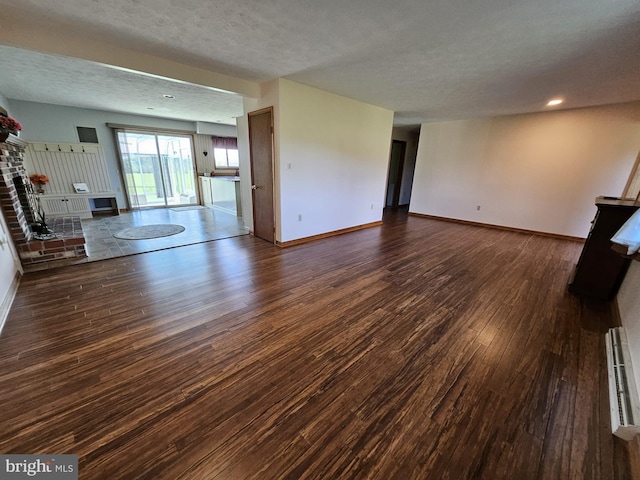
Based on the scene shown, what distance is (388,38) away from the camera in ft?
7.53

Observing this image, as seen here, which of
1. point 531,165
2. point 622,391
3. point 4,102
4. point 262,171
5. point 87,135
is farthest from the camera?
point 87,135

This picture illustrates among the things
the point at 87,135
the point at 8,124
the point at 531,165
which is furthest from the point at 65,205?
the point at 531,165

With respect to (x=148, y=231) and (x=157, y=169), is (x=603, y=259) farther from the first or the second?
(x=157, y=169)

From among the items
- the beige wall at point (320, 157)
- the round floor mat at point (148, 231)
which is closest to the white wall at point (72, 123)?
the round floor mat at point (148, 231)

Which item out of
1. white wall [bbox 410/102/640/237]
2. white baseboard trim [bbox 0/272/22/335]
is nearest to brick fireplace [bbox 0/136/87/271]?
white baseboard trim [bbox 0/272/22/335]

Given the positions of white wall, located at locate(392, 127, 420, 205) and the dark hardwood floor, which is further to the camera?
white wall, located at locate(392, 127, 420, 205)

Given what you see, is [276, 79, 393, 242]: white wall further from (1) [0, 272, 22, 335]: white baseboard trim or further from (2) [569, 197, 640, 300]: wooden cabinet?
(2) [569, 197, 640, 300]: wooden cabinet

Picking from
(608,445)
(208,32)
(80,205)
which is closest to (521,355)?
(608,445)

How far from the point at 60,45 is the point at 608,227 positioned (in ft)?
18.9

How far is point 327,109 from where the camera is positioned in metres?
4.19

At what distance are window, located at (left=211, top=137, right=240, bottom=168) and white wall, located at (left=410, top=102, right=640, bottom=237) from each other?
6017 mm

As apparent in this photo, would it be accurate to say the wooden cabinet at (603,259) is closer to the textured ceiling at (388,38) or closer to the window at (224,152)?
the textured ceiling at (388,38)

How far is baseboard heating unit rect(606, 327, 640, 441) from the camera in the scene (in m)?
1.30
